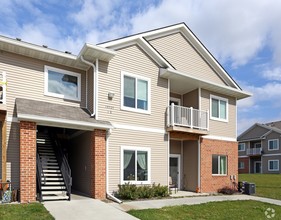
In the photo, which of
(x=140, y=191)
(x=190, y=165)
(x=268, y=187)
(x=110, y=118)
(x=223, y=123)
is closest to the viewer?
(x=140, y=191)

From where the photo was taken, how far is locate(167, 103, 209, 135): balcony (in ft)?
53.2

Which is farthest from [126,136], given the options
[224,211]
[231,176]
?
[231,176]

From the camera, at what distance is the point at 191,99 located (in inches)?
753

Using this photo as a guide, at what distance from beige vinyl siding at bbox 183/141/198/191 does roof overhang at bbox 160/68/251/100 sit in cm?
338

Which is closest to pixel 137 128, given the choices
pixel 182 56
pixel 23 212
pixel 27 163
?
pixel 27 163

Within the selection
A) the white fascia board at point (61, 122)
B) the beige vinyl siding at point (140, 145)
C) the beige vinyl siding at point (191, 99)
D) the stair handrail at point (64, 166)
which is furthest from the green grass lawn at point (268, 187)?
the stair handrail at point (64, 166)

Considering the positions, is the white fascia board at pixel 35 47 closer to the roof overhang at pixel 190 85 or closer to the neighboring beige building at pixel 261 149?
the roof overhang at pixel 190 85

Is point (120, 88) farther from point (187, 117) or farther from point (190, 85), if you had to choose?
point (190, 85)

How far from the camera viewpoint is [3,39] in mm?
12375

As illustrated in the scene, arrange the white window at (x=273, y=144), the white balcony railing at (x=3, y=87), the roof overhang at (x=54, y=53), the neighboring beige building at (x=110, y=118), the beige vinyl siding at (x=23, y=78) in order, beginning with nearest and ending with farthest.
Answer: the white balcony railing at (x=3, y=87) < the neighboring beige building at (x=110, y=118) < the roof overhang at (x=54, y=53) < the beige vinyl siding at (x=23, y=78) < the white window at (x=273, y=144)

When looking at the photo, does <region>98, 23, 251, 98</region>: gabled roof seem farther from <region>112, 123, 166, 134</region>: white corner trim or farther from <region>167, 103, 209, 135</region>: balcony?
<region>112, 123, 166, 134</region>: white corner trim

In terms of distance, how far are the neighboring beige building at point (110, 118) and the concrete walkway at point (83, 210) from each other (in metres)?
0.89

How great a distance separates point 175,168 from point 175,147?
1.28 metres

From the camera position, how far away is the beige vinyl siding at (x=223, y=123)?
1873 centimetres
